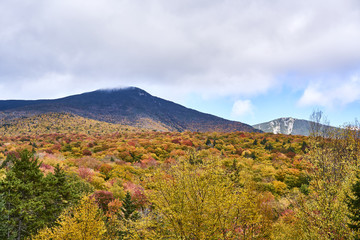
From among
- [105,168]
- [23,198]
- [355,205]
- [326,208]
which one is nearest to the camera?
[326,208]

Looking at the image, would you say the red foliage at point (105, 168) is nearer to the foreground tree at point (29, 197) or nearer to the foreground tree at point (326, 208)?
the foreground tree at point (29, 197)

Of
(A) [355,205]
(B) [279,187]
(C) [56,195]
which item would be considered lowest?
(C) [56,195]

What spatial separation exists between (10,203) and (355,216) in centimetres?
2505

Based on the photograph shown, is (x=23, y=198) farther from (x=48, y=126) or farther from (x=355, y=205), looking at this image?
(x=48, y=126)

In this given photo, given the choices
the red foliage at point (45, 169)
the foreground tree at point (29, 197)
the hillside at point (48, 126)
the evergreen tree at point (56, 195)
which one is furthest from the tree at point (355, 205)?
the hillside at point (48, 126)

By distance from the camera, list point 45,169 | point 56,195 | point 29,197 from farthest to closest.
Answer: point 45,169 → point 56,195 → point 29,197

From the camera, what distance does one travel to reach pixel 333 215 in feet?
34.4

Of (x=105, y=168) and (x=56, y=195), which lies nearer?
(x=56, y=195)

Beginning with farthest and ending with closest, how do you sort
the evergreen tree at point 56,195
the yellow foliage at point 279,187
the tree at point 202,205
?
the yellow foliage at point 279,187 → the evergreen tree at point 56,195 → the tree at point 202,205

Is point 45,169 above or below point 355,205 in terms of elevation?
below

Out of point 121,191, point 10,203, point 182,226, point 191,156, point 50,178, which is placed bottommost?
point 121,191

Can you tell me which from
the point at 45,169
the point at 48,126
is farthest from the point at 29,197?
the point at 48,126

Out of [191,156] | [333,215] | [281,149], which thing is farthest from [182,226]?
[281,149]

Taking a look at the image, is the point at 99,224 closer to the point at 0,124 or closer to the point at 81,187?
the point at 81,187
